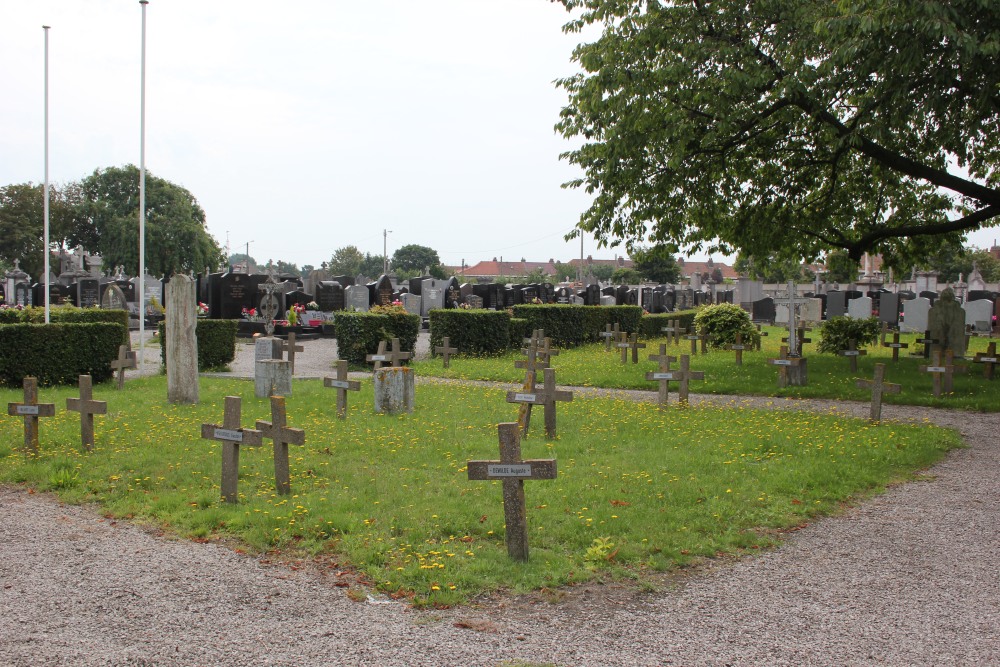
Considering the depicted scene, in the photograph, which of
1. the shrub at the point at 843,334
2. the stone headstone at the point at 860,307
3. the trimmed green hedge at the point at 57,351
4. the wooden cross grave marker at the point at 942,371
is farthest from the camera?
the stone headstone at the point at 860,307

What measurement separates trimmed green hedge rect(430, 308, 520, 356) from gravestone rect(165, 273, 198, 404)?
9.02 meters

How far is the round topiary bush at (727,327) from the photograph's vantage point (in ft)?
74.2

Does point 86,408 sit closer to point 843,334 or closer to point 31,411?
point 31,411

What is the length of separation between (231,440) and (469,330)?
1474 cm

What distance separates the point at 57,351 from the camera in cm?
1396

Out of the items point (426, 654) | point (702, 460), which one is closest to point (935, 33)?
point (702, 460)

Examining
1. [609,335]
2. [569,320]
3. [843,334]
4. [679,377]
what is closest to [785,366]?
[679,377]

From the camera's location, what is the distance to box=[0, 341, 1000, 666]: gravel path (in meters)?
3.85

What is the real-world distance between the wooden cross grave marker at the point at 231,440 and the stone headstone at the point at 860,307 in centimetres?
3194

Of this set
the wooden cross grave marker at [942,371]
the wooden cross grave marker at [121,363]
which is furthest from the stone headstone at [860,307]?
the wooden cross grave marker at [121,363]

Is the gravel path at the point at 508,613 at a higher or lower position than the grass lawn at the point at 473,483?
lower

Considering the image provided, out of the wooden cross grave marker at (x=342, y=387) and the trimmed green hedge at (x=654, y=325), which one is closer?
the wooden cross grave marker at (x=342, y=387)

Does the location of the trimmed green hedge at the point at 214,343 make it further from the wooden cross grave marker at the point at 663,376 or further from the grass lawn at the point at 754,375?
the wooden cross grave marker at the point at 663,376

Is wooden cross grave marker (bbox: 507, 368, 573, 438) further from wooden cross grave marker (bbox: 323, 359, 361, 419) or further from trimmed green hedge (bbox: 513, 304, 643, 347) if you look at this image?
trimmed green hedge (bbox: 513, 304, 643, 347)
